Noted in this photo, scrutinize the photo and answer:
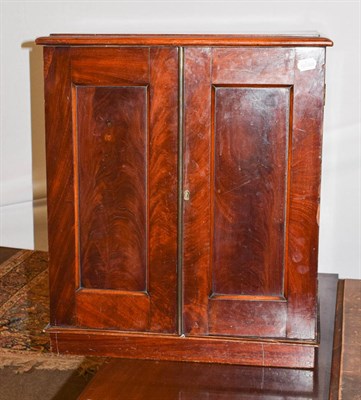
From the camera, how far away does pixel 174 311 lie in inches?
100

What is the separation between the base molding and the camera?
252 cm

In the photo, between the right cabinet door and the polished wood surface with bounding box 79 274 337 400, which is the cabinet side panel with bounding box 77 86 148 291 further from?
the polished wood surface with bounding box 79 274 337 400

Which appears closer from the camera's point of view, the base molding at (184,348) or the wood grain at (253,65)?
the wood grain at (253,65)

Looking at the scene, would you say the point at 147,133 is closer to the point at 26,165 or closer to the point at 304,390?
the point at 304,390

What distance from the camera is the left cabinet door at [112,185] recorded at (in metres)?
2.43

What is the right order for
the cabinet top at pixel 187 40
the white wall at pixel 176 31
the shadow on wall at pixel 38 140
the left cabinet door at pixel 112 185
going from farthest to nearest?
1. the shadow on wall at pixel 38 140
2. the white wall at pixel 176 31
3. the left cabinet door at pixel 112 185
4. the cabinet top at pixel 187 40

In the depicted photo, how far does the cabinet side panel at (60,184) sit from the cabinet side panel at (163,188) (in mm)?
248

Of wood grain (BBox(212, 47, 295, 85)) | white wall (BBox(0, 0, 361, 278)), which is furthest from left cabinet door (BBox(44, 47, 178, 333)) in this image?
white wall (BBox(0, 0, 361, 278))

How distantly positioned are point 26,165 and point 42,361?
1910 millimetres

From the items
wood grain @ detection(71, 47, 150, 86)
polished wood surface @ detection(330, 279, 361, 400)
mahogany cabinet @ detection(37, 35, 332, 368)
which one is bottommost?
polished wood surface @ detection(330, 279, 361, 400)

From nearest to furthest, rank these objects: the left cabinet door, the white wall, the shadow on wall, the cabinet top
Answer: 1. the cabinet top
2. the left cabinet door
3. the white wall
4. the shadow on wall

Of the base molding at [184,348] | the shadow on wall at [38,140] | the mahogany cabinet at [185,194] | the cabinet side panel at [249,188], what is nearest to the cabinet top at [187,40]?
the mahogany cabinet at [185,194]

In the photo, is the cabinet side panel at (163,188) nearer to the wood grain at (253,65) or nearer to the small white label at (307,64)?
the wood grain at (253,65)

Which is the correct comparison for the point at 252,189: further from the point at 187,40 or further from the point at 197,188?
the point at 187,40
